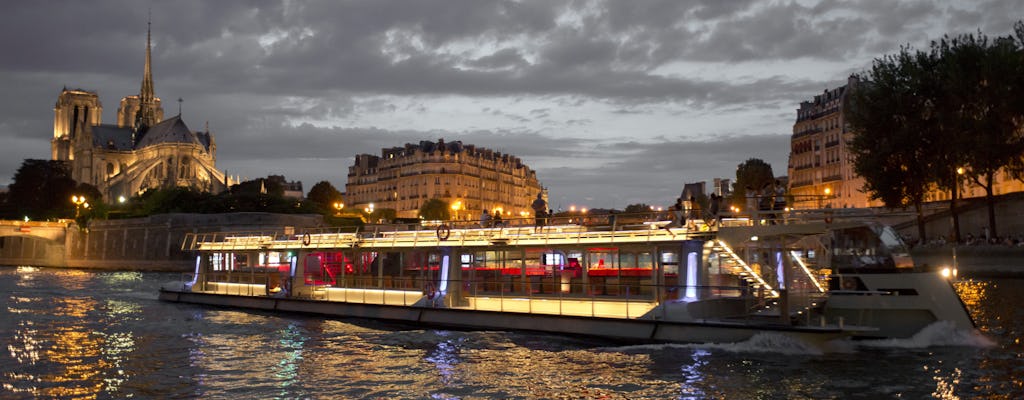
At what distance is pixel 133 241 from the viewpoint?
90.1 meters

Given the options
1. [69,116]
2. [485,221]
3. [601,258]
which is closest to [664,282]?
[601,258]

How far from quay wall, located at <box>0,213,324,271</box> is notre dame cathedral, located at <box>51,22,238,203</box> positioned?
40.2 meters

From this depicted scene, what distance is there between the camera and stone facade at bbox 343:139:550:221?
13600 centimetres

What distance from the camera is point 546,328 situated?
21.8 metres

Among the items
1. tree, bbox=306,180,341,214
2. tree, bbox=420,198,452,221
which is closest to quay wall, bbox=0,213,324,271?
tree, bbox=420,198,452,221

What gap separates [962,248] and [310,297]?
37.8 meters

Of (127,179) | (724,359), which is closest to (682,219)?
(724,359)

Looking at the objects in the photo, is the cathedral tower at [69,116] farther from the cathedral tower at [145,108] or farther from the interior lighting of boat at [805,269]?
the interior lighting of boat at [805,269]

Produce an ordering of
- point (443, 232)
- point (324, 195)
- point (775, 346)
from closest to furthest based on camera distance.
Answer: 1. point (775, 346)
2. point (443, 232)
3. point (324, 195)

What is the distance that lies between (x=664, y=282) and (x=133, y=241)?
8125 centimetres

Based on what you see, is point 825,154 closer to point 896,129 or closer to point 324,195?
point 896,129

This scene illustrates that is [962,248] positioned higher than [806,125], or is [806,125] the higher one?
[806,125]

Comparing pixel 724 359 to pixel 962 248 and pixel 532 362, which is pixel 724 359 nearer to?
pixel 532 362

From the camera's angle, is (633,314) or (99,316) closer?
(633,314)
